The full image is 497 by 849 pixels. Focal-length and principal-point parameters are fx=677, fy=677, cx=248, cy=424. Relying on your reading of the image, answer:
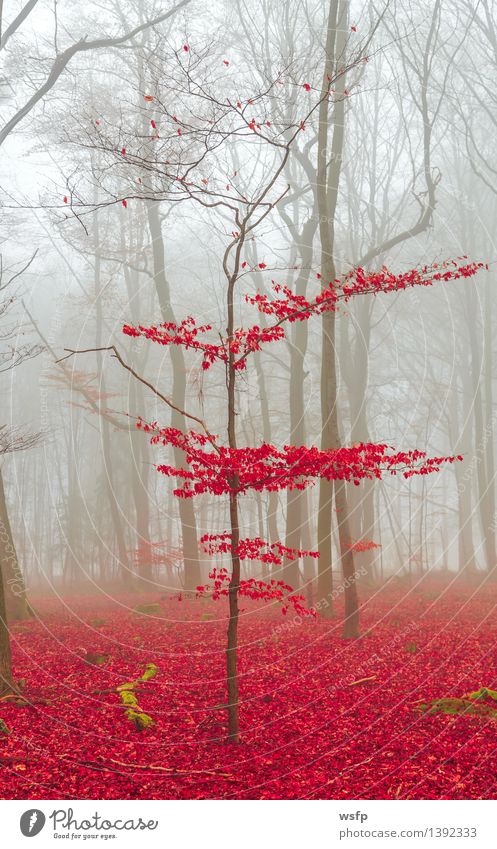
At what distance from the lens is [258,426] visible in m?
33.9

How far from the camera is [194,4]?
2123 centimetres

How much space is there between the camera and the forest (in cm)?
789

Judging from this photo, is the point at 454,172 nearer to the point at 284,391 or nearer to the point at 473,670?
the point at 284,391

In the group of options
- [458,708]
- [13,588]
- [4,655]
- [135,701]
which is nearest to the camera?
[458,708]

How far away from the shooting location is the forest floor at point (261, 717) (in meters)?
7.03

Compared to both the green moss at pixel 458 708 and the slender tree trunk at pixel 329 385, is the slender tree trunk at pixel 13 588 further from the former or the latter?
the green moss at pixel 458 708

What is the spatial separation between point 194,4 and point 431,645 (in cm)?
1994

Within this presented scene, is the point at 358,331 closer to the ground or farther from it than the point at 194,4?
closer to the ground

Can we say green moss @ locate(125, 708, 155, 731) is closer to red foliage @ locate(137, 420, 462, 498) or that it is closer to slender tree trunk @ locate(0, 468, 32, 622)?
red foliage @ locate(137, 420, 462, 498)

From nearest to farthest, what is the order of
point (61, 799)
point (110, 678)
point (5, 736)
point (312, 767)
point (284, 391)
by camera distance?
point (61, 799) < point (312, 767) < point (5, 736) < point (110, 678) < point (284, 391)

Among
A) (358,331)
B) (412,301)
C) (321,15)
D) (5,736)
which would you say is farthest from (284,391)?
(5,736)

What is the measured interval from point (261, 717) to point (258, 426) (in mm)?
25042

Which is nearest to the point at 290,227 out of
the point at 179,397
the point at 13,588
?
the point at 179,397

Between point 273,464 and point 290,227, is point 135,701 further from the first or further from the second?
point 290,227
